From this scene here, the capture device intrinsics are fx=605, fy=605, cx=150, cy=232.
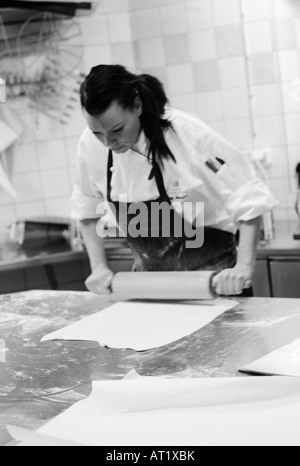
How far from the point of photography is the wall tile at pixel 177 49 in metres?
3.21

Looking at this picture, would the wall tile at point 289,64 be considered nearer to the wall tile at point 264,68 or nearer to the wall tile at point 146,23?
the wall tile at point 264,68

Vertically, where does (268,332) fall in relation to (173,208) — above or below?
below

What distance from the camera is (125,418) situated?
1.00 metres

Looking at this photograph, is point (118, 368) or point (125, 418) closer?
point (125, 418)

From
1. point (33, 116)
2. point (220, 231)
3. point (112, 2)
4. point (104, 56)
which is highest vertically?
point (112, 2)

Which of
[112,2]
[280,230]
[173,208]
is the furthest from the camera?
[112,2]

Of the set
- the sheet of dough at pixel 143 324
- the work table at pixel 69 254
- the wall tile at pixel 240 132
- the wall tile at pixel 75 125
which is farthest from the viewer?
the wall tile at pixel 75 125

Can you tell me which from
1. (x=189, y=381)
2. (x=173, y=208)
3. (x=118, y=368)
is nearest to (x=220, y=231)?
(x=173, y=208)

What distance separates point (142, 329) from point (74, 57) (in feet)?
7.23

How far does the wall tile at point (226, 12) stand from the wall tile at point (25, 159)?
1.23 m

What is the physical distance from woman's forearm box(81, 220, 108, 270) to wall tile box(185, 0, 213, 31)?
1441mm

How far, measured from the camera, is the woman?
178 centimetres

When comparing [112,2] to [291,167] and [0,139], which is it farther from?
[291,167]

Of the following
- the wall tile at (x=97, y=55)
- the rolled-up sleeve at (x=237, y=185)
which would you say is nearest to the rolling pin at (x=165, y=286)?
the rolled-up sleeve at (x=237, y=185)
